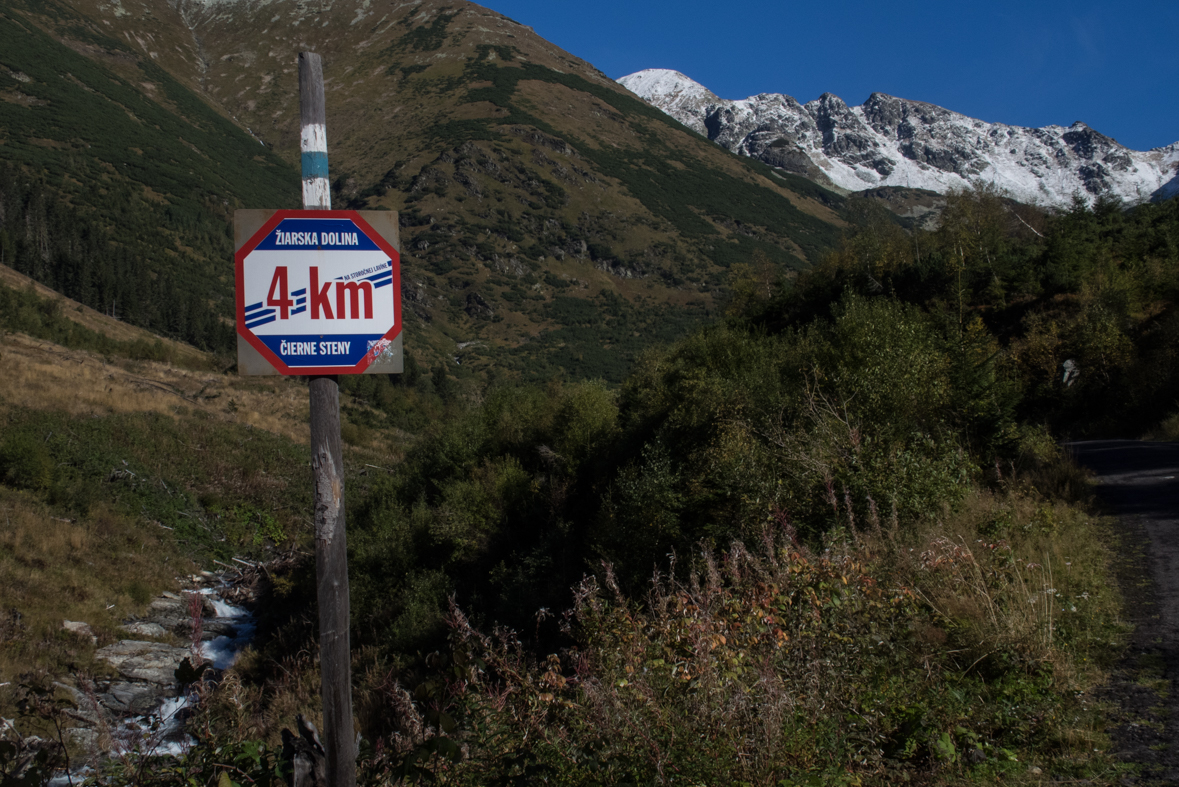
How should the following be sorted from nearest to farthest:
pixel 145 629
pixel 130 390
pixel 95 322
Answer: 1. pixel 145 629
2. pixel 130 390
3. pixel 95 322

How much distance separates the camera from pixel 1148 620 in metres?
5.05

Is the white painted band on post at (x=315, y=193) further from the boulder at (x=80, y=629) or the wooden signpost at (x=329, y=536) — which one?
the boulder at (x=80, y=629)

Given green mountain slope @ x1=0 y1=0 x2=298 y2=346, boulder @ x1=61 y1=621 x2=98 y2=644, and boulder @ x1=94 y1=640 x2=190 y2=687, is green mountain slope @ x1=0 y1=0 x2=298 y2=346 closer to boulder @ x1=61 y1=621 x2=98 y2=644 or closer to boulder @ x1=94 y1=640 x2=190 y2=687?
boulder @ x1=61 y1=621 x2=98 y2=644

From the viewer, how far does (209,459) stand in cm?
2939

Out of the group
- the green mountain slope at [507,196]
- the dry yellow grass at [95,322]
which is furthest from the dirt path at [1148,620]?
the green mountain slope at [507,196]

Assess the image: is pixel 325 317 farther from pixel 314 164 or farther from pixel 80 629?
pixel 80 629

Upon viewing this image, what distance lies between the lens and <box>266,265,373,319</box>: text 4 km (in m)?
2.82

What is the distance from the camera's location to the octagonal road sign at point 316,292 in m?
2.79

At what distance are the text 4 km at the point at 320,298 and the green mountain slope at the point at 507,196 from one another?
93.8m

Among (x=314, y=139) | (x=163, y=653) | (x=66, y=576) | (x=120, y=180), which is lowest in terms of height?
(x=163, y=653)

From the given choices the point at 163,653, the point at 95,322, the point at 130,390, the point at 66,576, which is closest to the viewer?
the point at 163,653

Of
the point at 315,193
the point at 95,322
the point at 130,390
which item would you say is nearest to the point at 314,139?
the point at 315,193

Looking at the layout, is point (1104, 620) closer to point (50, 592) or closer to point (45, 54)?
point (50, 592)

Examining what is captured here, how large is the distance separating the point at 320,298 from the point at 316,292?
30mm
